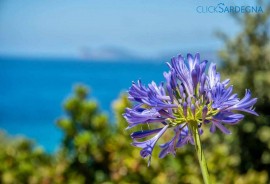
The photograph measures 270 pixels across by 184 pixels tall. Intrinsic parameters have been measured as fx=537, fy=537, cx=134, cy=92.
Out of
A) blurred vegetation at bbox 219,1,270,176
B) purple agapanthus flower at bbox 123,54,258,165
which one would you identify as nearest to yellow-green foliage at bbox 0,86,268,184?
blurred vegetation at bbox 219,1,270,176

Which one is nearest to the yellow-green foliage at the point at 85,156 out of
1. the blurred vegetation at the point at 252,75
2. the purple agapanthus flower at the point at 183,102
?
the blurred vegetation at the point at 252,75

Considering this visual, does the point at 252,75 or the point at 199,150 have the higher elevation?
the point at 252,75

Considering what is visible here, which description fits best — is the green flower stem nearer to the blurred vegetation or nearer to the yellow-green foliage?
the yellow-green foliage

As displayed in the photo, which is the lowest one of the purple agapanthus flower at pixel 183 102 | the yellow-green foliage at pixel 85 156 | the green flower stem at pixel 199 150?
the green flower stem at pixel 199 150

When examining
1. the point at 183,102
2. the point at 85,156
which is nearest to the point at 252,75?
the point at 85,156

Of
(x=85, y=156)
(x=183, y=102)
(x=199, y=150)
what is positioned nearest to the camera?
(x=199, y=150)

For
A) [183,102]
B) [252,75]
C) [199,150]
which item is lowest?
[199,150]

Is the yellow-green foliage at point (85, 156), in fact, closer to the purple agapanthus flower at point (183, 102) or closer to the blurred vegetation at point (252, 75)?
the blurred vegetation at point (252, 75)

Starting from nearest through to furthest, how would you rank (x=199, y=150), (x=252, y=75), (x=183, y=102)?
(x=199, y=150), (x=183, y=102), (x=252, y=75)

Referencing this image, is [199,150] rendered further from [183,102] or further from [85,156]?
[85,156]
